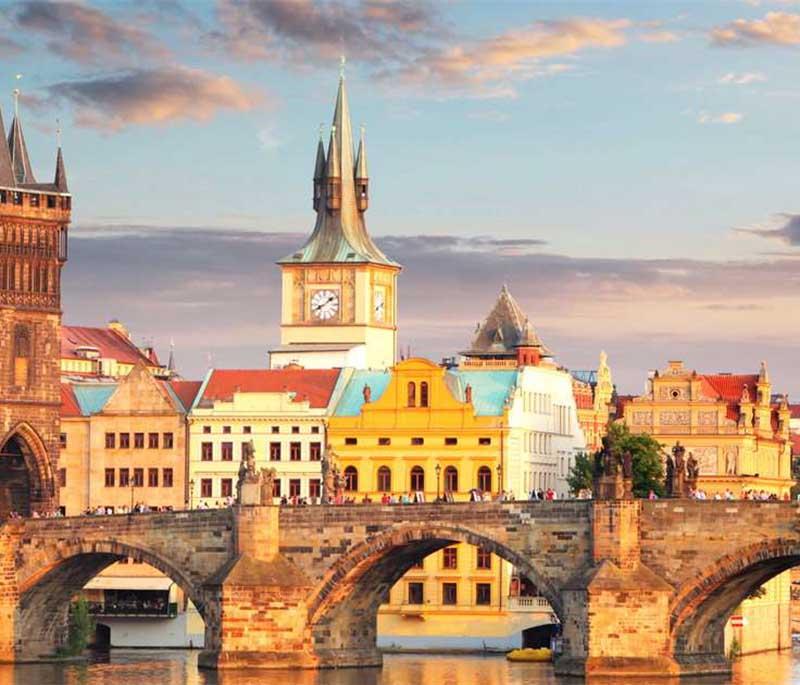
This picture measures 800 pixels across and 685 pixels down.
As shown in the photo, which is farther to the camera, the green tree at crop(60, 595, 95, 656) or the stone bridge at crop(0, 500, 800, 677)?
the green tree at crop(60, 595, 95, 656)

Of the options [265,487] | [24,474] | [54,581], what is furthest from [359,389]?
[265,487]

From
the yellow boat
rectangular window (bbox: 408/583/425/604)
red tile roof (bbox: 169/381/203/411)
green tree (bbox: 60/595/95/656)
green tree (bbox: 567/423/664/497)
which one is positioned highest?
red tile roof (bbox: 169/381/203/411)

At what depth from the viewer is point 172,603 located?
158875 mm

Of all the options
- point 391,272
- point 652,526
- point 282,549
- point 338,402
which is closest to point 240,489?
point 282,549

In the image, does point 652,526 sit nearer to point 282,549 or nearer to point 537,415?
point 282,549

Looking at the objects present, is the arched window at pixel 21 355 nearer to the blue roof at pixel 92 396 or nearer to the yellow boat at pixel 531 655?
the blue roof at pixel 92 396

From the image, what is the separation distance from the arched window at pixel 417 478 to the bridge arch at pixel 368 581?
21.4 meters

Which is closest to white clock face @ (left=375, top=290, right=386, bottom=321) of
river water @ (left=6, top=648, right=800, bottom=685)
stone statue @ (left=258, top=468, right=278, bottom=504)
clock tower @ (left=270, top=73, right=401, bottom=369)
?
clock tower @ (left=270, top=73, right=401, bottom=369)

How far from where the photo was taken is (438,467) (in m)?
159

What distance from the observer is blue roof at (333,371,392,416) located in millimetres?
162750

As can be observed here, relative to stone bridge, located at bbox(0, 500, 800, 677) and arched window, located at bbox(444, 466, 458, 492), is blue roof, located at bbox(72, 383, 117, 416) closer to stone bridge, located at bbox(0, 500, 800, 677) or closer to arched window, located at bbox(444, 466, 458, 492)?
arched window, located at bbox(444, 466, 458, 492)

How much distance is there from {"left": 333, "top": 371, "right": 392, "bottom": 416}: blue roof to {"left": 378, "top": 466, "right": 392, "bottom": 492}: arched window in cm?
324

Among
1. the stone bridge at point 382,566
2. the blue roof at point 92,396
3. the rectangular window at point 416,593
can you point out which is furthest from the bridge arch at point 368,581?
the blue roof at point 92,396

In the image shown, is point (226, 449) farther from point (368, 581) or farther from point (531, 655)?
point (368, 581)
